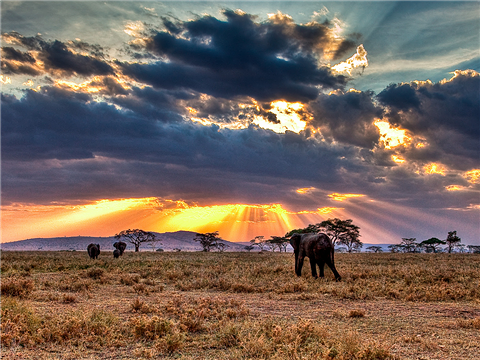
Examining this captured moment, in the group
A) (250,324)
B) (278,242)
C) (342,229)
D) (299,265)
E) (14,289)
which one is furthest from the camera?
(278,242)

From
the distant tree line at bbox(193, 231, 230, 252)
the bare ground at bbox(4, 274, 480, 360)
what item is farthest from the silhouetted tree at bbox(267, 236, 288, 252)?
the bare ground at bbox(4, 274, 480, 360)

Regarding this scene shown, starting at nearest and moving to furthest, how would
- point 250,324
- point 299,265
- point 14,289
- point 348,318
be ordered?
point 250,324 → point 348,318 → point 14,289 → point 299,265

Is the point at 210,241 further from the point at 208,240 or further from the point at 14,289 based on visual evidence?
the point at 14,289

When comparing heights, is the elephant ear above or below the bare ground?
above

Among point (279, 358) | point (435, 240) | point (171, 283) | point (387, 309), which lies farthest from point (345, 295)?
point (435, 240)

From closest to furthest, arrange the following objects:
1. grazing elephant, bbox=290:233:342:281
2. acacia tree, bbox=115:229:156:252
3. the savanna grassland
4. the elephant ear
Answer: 1. the savanna grassland
2. grazing elephant, bbox=290:233:342:281
3. the elephant ear
4. acacia tree, bbox=115:229:156:252

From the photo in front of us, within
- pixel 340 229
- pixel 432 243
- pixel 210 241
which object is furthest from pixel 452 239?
pixel 210 241

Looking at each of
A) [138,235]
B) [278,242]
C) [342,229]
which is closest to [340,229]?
[342,229]

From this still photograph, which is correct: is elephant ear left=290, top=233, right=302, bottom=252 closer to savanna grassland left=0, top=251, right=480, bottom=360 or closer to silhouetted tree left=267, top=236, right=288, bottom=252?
savanna grassland left=0, top=251, right=480, bottom=360

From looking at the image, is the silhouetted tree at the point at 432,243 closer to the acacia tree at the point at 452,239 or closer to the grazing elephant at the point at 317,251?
the acacia tree at the point at 452,239

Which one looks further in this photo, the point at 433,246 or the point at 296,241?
the point at 433,246

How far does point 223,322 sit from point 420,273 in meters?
16.1

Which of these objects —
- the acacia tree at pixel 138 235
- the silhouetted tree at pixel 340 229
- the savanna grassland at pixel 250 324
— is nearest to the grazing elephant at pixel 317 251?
the savanna grassland at pixel 250 324

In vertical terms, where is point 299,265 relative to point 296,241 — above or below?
below
